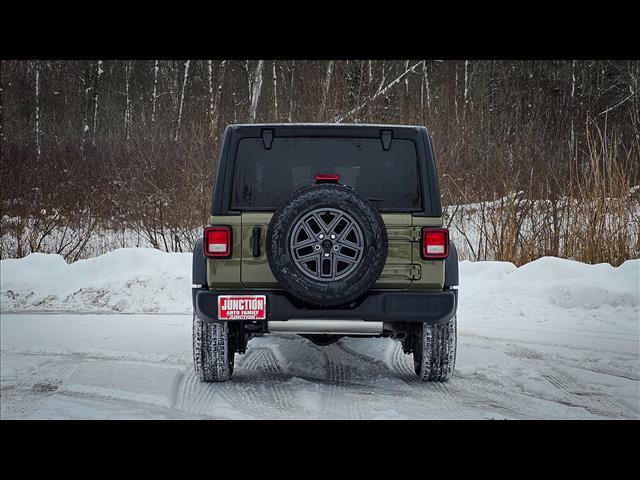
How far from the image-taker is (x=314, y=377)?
5.42m

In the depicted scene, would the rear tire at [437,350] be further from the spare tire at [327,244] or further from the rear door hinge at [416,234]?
the spare tire at [327,244]

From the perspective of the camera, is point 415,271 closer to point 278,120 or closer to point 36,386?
point 36,386

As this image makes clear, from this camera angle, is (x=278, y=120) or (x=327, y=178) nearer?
(x=327, y=178)

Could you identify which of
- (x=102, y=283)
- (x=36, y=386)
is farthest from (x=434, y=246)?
(x=102, y=283)

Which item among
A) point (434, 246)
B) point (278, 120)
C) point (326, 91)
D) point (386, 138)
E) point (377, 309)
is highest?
point (326, 91)

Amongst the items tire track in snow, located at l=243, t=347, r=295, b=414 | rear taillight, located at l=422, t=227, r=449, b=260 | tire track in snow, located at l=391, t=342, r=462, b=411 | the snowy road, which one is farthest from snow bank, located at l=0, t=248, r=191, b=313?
rear taillight, located at l=422, t=227, r=449, b=260

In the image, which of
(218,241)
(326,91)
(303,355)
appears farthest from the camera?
(326,91)

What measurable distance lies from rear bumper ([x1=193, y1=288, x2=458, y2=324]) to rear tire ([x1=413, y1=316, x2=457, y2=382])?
39 centimetres

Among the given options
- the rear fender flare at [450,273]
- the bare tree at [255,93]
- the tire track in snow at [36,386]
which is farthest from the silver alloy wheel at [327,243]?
the bare tree at [255,93]

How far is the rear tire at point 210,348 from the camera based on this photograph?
4.96m

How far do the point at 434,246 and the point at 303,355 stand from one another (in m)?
2.21

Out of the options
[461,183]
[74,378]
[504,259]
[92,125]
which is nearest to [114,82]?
[92,125]

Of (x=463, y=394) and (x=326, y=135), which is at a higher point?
(x=326, y=135)

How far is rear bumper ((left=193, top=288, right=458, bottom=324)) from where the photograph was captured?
4582mm
